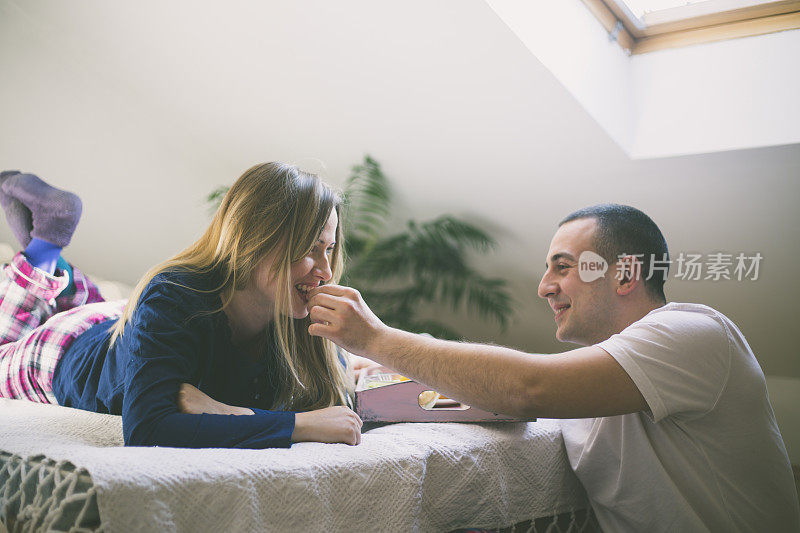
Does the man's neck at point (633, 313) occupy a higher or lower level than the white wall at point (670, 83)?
lower

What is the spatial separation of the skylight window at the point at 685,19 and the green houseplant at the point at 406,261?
1046 mm

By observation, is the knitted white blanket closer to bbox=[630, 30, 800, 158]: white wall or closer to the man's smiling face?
the man's smiling face

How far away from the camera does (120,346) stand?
1499mm

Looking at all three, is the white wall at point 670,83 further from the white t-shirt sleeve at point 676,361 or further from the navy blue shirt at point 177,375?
the navy blue shirt at point 177,375

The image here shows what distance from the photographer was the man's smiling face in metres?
1.46

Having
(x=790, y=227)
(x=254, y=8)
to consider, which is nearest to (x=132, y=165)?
(x=254, y=8)

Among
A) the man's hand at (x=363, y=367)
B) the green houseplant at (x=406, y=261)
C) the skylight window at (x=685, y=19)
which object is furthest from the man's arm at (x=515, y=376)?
the green houseplant at (x=406, y=261)

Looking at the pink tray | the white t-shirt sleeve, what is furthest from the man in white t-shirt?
the pink tray

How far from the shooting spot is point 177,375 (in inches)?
48.7

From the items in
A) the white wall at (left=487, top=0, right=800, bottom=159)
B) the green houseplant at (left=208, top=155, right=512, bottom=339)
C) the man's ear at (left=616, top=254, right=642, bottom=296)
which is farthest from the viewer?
the green houseplant at (left=208, top=155, right=512, bottom=339)

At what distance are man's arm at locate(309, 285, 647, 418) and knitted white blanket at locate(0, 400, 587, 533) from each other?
15cm

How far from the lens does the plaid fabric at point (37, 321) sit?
1.87m

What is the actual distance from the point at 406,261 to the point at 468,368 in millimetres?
1866

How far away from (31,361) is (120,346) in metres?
0.57
